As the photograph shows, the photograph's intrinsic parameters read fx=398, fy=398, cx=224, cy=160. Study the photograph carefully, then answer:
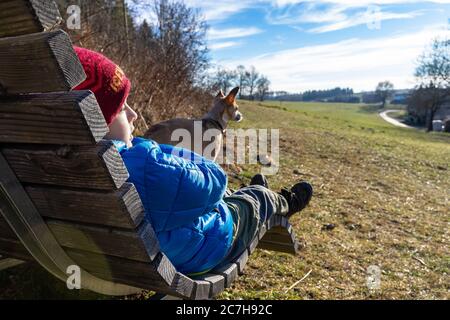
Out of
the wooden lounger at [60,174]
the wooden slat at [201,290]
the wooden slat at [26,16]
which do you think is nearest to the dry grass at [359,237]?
the wooden slat at [201,290]

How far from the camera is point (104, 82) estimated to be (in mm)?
1968

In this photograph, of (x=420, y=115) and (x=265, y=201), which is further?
(x=420, y=115)

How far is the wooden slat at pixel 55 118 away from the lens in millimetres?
1087

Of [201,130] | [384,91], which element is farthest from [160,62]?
[384,91]

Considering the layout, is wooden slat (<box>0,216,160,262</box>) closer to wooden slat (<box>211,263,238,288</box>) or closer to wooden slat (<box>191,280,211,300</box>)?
wooden slat (<box>191,280,211,300</box>)

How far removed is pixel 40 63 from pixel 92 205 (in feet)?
1.68

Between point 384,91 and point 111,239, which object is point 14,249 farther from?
point 384,91

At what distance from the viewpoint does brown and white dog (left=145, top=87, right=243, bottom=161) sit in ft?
21.9

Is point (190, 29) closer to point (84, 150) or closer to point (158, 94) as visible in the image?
point (158, 94)

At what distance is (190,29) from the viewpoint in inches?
569

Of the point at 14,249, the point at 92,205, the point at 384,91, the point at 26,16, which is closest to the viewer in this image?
the point at 26,16

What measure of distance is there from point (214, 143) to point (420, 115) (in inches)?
2954
